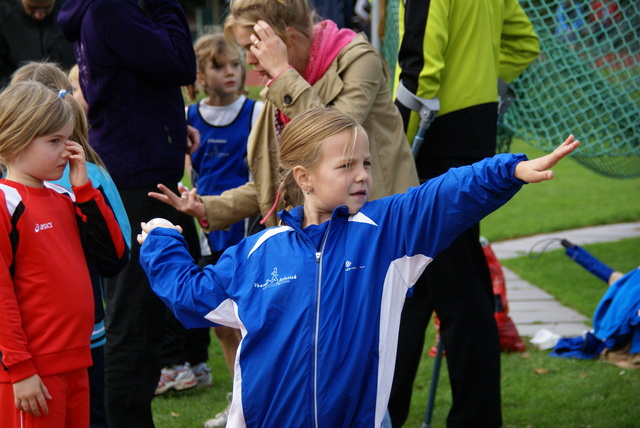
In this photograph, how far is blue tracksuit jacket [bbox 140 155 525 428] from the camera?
99.3 inches

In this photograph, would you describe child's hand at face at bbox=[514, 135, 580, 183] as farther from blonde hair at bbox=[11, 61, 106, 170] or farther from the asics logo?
blonde hair at bbox=[11, 61, 106, 170]

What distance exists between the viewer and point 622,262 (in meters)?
7.98

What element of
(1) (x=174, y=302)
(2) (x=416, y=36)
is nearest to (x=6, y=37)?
(2) (x=416, y=36)

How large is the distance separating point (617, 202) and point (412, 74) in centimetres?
852

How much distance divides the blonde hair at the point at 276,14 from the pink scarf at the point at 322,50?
0.17 feet

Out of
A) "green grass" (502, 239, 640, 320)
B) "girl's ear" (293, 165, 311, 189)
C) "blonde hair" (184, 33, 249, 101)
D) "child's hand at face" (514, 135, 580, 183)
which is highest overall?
"blonde hair" (184, 33, 249, 101)

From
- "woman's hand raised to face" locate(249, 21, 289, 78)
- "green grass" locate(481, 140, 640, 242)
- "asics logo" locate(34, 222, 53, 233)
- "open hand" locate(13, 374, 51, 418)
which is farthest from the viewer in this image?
"green grass" locate(481, 140, 640, 242)

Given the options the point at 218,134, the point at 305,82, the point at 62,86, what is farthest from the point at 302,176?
the point at 218,134

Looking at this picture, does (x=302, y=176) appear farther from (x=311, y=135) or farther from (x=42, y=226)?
(x=42, y=226)

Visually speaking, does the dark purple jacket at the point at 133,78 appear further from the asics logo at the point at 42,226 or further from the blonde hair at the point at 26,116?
the asics logo at the point at 42,226

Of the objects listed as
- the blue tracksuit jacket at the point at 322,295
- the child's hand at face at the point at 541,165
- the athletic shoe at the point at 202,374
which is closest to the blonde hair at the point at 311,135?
the blue tracksuit jacket at the point at 322,295

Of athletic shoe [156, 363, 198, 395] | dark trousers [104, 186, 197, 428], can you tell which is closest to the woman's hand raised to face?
dark trousers [104, 186, 197, 428]

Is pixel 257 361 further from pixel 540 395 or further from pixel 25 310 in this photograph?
pixel 540 395

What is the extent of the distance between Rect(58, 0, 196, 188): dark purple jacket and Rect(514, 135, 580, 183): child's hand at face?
1.94 metres
